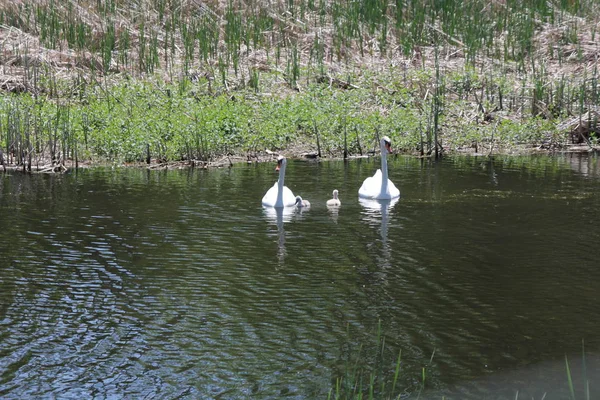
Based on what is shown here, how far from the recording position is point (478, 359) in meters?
8.38

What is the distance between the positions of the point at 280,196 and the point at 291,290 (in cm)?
488

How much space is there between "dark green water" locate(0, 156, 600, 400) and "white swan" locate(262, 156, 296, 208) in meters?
0.53

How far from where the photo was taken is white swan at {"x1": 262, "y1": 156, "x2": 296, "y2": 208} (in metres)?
15.2

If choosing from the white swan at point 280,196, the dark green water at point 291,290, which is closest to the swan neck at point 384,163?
A: the dark green water at point 291,290

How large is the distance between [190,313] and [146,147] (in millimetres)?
10790

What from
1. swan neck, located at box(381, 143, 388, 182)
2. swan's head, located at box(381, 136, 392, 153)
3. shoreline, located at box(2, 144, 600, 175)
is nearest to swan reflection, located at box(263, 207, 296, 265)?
swan neck, located at box(381, 143, 388, 182)

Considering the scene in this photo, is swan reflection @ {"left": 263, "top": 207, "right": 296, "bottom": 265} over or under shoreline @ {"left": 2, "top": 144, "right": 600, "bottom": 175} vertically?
under

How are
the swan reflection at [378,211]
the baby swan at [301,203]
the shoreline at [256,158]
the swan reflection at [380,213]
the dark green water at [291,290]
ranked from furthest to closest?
the shoreline at [256,158], the baby swan at [301,203], the swan reflection at [378,211], the swan reflection at [380,213], the dark green water at [291,290]

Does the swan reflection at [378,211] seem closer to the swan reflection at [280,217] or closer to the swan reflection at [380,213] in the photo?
the swan reflection at [380,213]

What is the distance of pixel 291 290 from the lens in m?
10.4

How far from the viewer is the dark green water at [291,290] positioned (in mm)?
8031

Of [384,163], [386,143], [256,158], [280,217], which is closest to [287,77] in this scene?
[256,158]

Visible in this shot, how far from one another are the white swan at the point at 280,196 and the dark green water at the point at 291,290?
53cm

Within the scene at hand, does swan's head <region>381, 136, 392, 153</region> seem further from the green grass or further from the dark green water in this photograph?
the green grass
